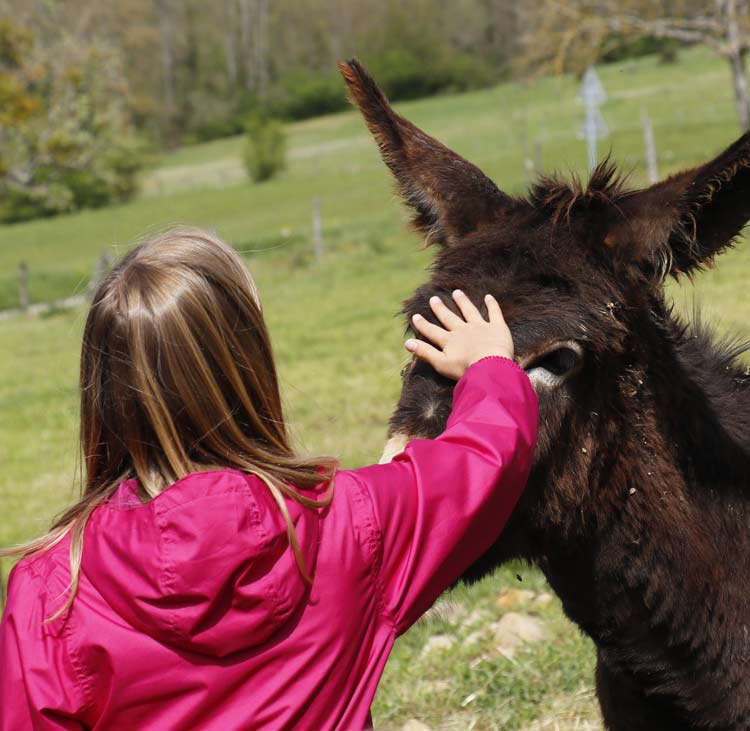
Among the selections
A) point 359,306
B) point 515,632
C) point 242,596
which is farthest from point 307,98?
point 242,596

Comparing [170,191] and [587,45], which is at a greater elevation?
[587,45]

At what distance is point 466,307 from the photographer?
260cm

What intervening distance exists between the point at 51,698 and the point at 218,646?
0.35 m

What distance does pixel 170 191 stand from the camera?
57125 mm

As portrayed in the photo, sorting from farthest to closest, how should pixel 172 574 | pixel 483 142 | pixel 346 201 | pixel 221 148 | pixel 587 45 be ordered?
1. pixel 221 148
2. pixel 483 142
3. pixel 346 201
4. pixel 587 45
5. pixel 172 574

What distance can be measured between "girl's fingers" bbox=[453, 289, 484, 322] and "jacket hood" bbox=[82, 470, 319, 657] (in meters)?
0.73

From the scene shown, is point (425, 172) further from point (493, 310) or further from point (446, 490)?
point (446, 490)

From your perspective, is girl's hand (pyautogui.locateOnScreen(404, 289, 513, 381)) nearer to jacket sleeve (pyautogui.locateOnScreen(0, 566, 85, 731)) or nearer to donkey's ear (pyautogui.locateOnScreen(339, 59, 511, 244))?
donkey's ear (pyautogui.locateOnScreen(339, 59, 511, 244))

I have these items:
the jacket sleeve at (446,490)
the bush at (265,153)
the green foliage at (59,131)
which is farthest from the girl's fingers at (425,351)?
the bush at (265,153)

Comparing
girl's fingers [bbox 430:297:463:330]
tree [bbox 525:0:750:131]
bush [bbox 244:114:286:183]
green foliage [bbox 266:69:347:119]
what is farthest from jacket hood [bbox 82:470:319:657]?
green foliage [bbox 266:69:347:119]

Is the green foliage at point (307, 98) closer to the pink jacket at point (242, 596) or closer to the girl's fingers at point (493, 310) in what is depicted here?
the girl's fingers at point (493, 310)

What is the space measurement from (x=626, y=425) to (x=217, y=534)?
1.33 meters

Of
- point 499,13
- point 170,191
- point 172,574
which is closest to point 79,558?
point 172,574

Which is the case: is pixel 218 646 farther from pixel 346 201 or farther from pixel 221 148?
pixel 221 148
